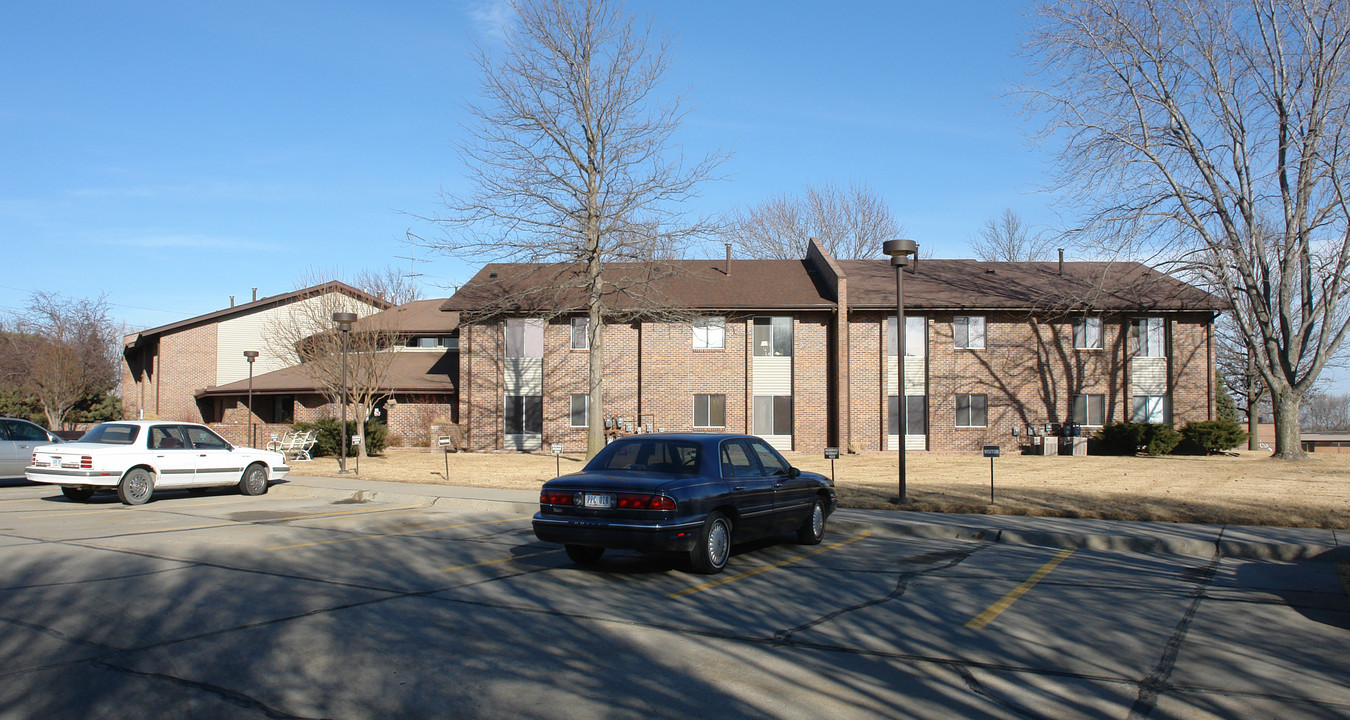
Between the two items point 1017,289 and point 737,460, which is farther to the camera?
point 1017,289

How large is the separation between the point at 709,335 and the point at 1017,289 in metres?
12.5

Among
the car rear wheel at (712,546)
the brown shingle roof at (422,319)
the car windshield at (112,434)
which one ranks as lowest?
the car rear wheel at (712,546)

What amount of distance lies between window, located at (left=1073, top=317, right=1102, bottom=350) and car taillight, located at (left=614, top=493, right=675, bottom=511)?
29502 millimetres

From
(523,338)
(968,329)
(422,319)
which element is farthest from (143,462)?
(968,329)

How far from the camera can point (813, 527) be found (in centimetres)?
1145

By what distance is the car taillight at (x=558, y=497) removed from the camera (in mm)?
9137

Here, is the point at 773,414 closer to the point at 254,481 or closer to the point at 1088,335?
the point at 1088,335

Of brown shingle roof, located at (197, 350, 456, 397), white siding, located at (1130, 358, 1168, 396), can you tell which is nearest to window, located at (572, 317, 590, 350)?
brown shingle roof, located at (197, 350, 456, 397)

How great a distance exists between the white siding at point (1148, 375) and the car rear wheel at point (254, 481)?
30.5 m

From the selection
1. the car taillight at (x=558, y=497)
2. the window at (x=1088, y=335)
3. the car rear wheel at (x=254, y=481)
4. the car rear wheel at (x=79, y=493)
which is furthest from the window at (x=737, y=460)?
the window at (x=1088, y=335)

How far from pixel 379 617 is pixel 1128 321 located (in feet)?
110

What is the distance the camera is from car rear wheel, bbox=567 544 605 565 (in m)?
9.89

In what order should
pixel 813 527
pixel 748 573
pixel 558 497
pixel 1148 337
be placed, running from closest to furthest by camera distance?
pixel 558 497 → pixel 748 573 → pixel 813 527 → pixel 1148 337

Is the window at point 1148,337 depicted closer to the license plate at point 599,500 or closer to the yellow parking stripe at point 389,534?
the yellow parking stripe at point 389,534
